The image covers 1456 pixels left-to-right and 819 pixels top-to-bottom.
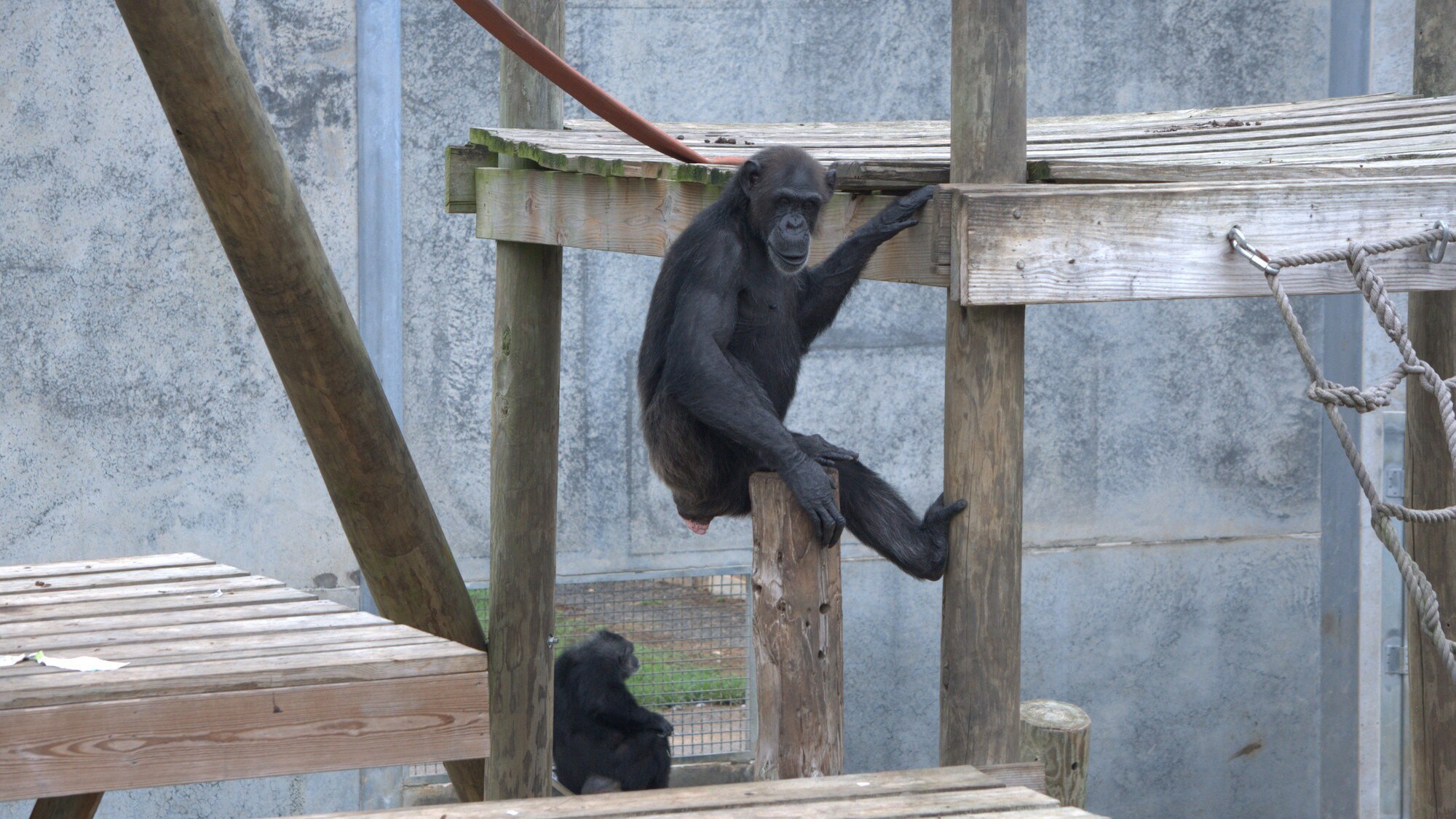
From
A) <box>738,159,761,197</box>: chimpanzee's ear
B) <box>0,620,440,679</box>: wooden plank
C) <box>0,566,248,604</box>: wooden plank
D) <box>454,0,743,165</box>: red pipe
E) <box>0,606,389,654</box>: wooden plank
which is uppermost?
<box>454,0,743,165</box>: red pipe

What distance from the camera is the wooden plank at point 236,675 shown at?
103 inches

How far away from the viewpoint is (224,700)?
8.86 feet

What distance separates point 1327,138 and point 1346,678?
4312 millimetres

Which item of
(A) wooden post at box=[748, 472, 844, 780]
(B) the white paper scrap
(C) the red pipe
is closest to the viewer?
(B) the white paper scrap

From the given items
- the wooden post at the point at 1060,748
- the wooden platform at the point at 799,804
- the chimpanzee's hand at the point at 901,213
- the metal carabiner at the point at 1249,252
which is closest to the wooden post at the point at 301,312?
the chimpanzee's hand at the point at 901,213

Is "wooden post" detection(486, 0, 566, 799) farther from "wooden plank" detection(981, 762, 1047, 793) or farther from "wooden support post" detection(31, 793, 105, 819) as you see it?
"wooden plank" detection(981, 762, 1047, 793)

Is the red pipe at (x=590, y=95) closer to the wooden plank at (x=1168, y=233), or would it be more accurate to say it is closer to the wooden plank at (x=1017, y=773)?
the wooden plank at (x=1168, y=233)

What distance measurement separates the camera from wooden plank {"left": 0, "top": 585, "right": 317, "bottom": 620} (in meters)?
3.21

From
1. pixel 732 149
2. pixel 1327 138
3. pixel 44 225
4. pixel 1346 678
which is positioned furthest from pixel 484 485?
pixel 1346 678

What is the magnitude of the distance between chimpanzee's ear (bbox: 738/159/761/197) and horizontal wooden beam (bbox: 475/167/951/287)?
9.3 inches

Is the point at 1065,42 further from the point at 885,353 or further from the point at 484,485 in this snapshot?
the point at 484,485

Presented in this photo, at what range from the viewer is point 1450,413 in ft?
9.06

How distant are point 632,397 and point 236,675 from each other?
3.99 metres

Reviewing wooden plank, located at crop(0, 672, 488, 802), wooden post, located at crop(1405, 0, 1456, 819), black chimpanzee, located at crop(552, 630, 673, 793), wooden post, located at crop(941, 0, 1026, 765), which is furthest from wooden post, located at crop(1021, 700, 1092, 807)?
wooden plank, located at crop(0, 672, 488, 802)
